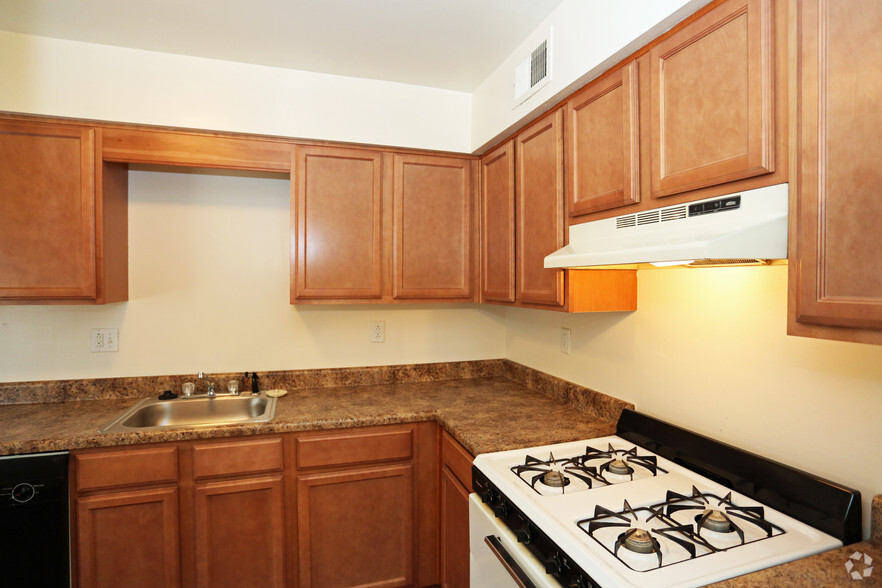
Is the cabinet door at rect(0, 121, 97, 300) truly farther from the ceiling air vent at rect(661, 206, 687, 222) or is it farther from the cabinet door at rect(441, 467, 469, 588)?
the ceiling air vent at rect(661, 206, 687, 222)

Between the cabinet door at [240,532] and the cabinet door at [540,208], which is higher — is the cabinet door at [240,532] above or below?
below

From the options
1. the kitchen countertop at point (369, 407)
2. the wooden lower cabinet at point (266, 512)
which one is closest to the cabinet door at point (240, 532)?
the wooden lower cabinet at point (266, 512)

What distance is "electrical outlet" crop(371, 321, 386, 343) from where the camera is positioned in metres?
2.64

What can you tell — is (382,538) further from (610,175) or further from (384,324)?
(610,175)

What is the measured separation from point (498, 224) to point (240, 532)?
1.77 metres

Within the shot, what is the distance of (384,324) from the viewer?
8.76 ft

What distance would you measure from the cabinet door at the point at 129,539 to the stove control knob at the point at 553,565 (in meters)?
1.51

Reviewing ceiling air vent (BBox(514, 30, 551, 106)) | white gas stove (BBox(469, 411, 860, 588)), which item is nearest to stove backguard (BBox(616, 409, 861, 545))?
white gas stove (BBox(469, 411, 860, 588))

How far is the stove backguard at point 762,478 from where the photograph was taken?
1062 millimetres

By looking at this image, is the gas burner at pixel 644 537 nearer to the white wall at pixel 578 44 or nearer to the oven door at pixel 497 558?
the oven door at pixel 497 558

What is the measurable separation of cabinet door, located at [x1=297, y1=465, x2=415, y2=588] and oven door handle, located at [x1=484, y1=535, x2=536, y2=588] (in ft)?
2.53

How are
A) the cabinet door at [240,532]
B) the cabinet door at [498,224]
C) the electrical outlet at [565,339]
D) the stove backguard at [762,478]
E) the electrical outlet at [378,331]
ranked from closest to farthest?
the stove backguard at [762,478] < the cabinet door at [240,532] < the cabinet door at [498,224] < the electrical outlet at [565,339] < the electrical outlet at [378,331]

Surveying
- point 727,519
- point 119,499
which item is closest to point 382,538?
point 119,499

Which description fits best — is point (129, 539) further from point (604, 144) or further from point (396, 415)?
point (604, 144)
